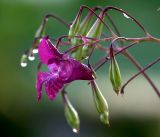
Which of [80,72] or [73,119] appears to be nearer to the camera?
[80,72]

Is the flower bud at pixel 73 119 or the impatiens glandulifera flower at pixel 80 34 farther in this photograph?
the flower bud at pixel 73 119

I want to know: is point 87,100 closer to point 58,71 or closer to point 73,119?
point 73,119

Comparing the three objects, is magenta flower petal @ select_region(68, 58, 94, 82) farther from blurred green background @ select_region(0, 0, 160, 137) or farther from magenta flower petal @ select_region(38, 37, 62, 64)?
blurred green background @ select_region(0, 0, 160, 137)

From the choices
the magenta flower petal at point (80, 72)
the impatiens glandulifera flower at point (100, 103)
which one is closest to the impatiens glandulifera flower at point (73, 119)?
the impatiens glandulifera flower at point (100, 103)

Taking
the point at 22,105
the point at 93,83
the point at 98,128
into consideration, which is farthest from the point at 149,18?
the point at 93,83

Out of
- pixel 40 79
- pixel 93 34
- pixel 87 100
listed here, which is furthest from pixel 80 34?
pixel 87 100

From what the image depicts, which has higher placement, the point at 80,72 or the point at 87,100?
the point at 80,72

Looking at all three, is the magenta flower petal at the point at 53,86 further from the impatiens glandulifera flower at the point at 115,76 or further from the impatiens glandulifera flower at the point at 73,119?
the impatiens glandulifera flower at the point at 73,119
